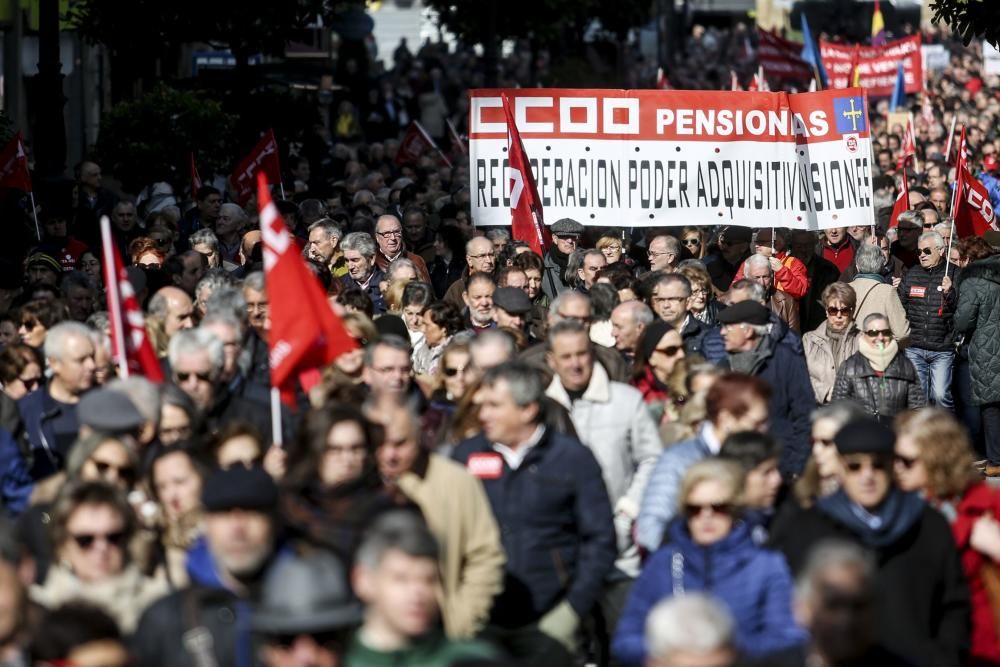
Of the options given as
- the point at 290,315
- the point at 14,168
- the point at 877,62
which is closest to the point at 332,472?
the point at 290,315

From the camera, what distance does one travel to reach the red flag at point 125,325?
905 cm

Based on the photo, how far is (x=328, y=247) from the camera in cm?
1517

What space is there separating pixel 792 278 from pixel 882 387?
3.21 m

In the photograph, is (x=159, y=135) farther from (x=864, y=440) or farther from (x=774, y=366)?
(x=864, y=440)

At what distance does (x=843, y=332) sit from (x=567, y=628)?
555 centimetres

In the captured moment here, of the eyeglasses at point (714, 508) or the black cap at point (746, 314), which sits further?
the black cap at point (746, 314)

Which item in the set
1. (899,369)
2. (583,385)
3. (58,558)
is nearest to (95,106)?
(899,369)

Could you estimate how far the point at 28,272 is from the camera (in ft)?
43.3

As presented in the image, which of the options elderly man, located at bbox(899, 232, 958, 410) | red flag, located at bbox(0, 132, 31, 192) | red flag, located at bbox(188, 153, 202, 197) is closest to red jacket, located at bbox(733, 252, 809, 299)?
elderly man, located at bbox(899, 232, 958, 410)

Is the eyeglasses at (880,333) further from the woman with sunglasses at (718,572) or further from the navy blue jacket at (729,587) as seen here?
the navy blue jacket at (729,587)

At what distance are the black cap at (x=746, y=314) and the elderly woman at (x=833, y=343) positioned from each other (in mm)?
1982

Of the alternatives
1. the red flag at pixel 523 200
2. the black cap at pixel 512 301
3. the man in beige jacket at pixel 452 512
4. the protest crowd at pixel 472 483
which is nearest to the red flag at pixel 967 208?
the red flag at pixel 523 200

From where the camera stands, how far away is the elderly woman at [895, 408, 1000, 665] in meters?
7.06

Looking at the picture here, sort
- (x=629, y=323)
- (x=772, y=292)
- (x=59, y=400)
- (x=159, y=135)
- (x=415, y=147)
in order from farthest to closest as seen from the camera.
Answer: (x=415, y=147), (x=159, y=135), (x=772, y=292), (x=629, y=323), (x=59, y=400)
